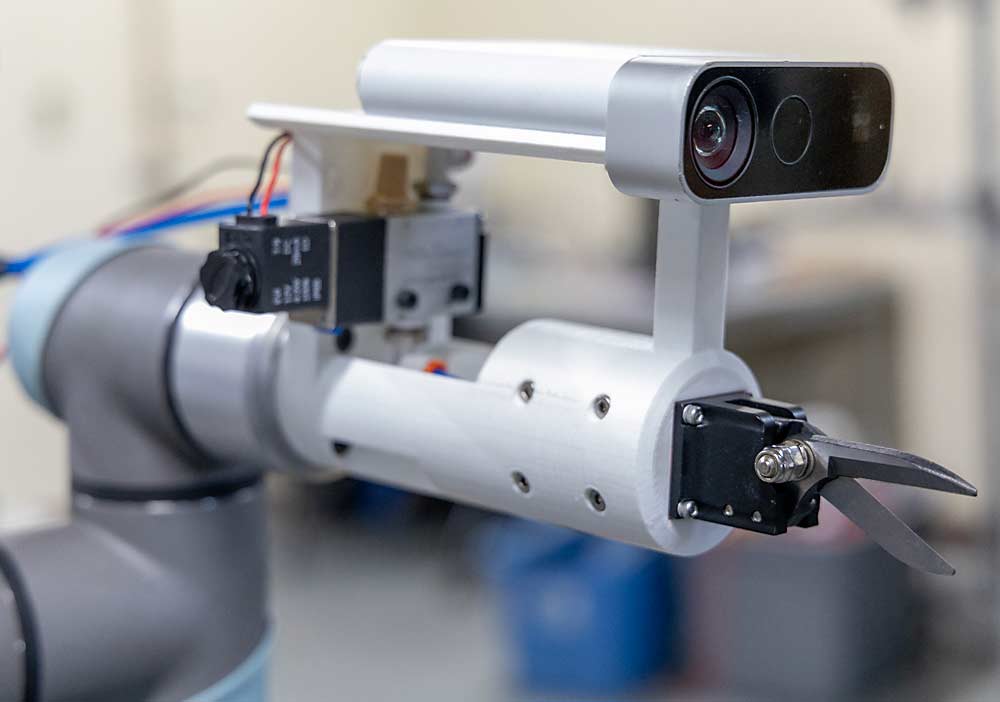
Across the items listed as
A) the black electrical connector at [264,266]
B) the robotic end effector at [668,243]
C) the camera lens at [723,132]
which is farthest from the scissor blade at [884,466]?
the black electrical connector at [264,266]

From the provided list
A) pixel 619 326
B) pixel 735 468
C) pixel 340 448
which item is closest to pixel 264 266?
pixel 340 448

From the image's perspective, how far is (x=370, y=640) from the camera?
112 inches

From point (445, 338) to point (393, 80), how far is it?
149 mm

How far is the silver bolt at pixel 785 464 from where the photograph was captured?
511 mm

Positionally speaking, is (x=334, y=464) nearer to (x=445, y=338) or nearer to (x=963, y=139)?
(x=445, y=338)

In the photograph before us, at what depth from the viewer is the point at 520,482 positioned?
0.57 m

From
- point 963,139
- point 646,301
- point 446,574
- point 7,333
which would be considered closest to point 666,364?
point 7,333

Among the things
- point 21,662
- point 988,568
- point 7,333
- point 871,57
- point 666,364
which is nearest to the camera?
point 666,364

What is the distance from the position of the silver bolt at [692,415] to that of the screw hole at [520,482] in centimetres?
7

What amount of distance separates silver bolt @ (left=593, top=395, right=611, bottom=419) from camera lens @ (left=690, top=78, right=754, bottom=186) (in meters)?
0.10

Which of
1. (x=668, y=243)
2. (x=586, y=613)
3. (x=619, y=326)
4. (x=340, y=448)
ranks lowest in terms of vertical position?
(x=586, y=613)

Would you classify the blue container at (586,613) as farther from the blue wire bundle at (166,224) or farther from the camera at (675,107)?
the camera at (675,107)

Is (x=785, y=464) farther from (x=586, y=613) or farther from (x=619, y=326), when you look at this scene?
(x=619, y=326)

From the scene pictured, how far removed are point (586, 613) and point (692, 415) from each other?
2.10 metres
